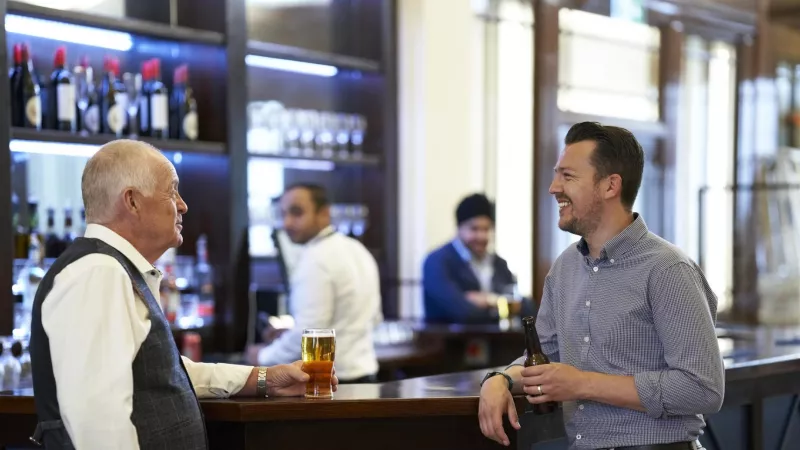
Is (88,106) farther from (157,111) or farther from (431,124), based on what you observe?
(431,124)

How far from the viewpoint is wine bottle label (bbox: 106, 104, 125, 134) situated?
4816 mm

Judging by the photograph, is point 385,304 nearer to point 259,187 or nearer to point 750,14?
point 259,187

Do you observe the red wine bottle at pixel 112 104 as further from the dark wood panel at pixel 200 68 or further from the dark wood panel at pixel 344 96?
the dark wood panel at pixel 344 96

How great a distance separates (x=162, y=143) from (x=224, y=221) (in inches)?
20.7

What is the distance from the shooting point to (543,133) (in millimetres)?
7246

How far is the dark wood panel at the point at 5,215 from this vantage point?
4.23m

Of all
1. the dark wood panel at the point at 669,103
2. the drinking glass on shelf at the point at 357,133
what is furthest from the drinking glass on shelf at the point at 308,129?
the dark wood panel at the point at 669,103

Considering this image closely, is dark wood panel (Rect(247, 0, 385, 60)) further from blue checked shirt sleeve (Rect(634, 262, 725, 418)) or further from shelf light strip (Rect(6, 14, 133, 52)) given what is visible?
blue checked shirt sleeve (Rect(634, 262, 725, 418))

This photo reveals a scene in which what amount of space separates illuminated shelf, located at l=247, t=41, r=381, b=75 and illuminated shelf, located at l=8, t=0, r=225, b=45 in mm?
272

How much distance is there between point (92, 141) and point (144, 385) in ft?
8.69

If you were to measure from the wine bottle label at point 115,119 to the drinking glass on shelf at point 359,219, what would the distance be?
167 cm

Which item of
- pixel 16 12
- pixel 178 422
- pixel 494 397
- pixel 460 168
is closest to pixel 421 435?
pixel 494 397

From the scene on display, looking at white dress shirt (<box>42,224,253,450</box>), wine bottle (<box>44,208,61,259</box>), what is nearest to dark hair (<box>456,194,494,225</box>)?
wine bottle (<box>44,208,61,259</box>)

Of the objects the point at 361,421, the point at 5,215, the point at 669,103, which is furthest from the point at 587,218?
the point at 669,103
